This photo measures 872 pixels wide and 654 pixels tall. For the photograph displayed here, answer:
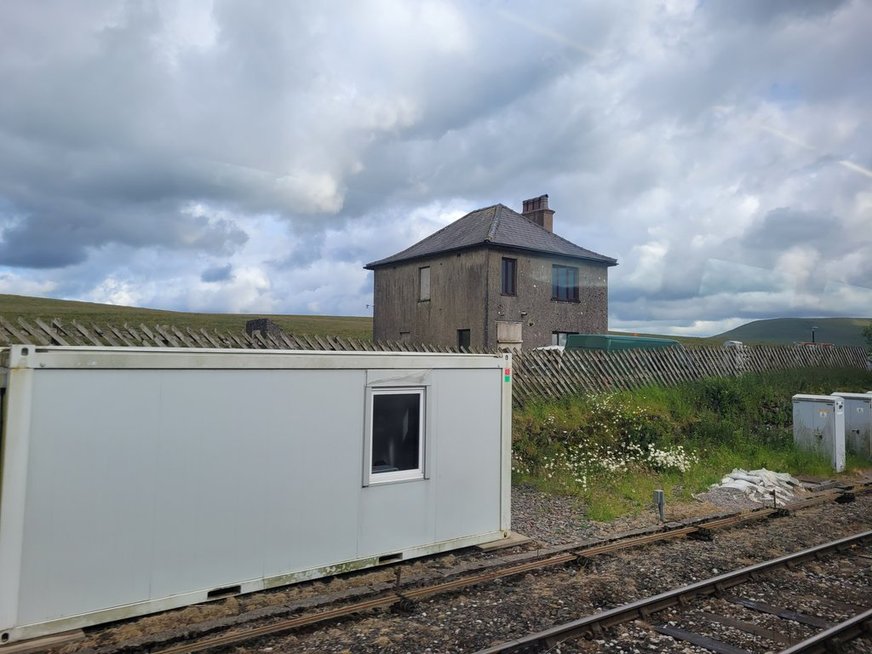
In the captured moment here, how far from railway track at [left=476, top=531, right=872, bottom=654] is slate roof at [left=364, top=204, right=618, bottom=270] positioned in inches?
744

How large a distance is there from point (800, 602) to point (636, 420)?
285 inches

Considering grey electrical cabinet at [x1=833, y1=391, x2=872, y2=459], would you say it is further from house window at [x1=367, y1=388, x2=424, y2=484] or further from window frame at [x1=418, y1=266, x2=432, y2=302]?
window frame at [x1=418, y1=266, x2=432, y2=302]

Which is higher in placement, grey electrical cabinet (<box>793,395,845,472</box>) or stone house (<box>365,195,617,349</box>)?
stone house (<box>365,195,617,349</box>)

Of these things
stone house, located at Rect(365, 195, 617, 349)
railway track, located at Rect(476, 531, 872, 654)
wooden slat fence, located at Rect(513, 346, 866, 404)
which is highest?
stone house, located at Rect(365, 195, 617, 349)

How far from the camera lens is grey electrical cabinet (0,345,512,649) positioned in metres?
4.66

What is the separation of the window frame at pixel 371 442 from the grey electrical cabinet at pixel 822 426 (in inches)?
417

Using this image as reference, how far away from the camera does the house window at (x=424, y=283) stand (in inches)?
1070

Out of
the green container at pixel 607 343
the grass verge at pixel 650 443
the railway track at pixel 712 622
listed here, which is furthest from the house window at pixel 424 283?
the railway track at pixel 712 622

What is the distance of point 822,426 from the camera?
13.3 meters

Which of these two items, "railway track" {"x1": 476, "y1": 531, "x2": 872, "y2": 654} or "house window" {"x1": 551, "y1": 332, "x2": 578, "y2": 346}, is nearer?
"railway track" {"x1": 476, "y1": 531, "x2": 872, "y2": 654}

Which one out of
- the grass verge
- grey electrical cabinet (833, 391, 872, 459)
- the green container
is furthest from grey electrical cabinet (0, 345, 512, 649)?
the green container

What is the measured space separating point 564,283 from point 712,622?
73.8 ft

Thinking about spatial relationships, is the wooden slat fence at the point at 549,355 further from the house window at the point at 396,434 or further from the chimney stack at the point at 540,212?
the chimney stack at the point at 540,212

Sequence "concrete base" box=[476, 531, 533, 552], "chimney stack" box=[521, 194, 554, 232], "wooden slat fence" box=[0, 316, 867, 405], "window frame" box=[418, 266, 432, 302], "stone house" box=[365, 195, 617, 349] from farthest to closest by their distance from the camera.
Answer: "chimney stack" box=[521, 194, 554, 232] < "window frame" box=[418, 266, 432, 302] < "stone house" box=[365, 195, 617, 349] < "wooden slat fence" box=[0, 316, 867, 405] < "concrete base" box=[476, 531, 533, 552]
